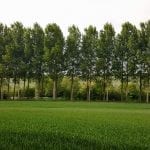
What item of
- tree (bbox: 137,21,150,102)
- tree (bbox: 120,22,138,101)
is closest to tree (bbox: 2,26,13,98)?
tree (bbox: 120,22,138,101)

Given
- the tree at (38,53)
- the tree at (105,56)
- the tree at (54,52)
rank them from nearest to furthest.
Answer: the tree at (54,52) < the tree at (105,56) < the tree at (38,53)


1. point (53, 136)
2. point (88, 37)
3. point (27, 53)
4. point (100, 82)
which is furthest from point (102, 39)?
point (53, 136)

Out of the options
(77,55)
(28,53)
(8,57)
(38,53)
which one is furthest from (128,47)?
(8,57)

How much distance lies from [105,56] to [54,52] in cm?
863

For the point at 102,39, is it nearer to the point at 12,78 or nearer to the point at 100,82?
the point at 100,82

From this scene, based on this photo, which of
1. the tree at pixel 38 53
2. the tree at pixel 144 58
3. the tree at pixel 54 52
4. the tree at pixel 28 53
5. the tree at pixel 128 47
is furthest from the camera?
the tree at pixel 38 53

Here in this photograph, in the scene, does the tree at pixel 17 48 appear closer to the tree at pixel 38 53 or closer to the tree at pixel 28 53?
the tree at pixel 28 53

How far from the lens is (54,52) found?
6956 cm

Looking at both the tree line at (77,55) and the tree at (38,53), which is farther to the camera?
the tree at (38,53)

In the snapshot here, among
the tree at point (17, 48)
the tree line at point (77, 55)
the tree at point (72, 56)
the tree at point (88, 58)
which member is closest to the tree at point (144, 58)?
the tree line at point (77, 55)

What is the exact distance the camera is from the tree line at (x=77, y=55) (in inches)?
2744

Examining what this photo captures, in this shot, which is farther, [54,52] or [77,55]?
[77,55]

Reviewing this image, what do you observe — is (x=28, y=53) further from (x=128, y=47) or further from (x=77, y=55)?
(x=128, y=47)

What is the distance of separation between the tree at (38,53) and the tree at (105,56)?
9927mm
